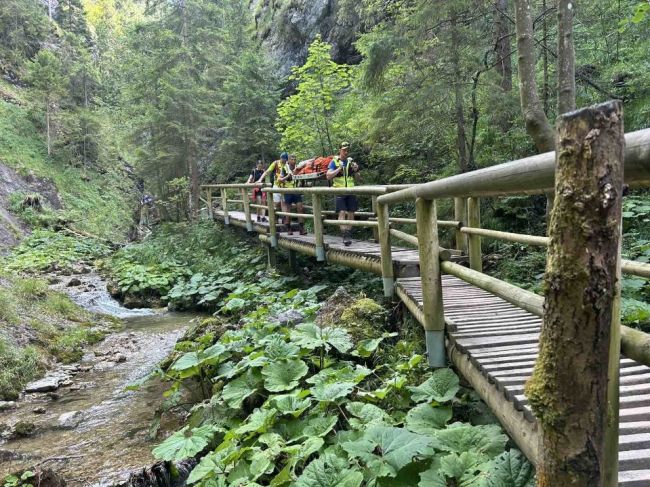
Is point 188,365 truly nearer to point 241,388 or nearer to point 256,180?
point 241,388

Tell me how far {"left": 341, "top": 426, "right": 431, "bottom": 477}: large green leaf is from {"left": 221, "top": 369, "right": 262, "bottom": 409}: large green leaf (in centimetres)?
163

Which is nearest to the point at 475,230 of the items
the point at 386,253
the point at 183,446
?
the point at 386,253

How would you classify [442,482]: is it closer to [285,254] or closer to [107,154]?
[285,254]

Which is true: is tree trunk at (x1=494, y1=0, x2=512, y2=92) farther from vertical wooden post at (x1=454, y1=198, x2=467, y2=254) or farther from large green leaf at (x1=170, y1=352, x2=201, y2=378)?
large green leaf at (x1=170, y1=352, x2=201, y2=378)

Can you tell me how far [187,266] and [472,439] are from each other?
14.1 m

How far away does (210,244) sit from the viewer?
1591 centimetres

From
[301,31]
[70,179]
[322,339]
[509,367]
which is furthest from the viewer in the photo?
[70,179]

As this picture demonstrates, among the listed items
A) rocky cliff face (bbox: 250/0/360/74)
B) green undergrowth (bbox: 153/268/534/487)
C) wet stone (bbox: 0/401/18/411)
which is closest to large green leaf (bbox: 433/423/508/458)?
green undergrowth (bbox: 153/268/534/487)

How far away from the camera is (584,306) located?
110 centimetres

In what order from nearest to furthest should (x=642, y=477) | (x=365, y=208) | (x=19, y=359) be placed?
(x=642, y=477)
(x=19, y=359)
(x=365, y=208)

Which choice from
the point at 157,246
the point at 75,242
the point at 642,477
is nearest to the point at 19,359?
the point at 642,477

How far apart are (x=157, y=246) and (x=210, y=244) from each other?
290cm

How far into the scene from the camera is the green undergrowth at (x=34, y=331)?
7352 mm

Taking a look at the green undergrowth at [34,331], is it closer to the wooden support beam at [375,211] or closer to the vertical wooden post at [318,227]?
the vertical wooden post at [318,227]
